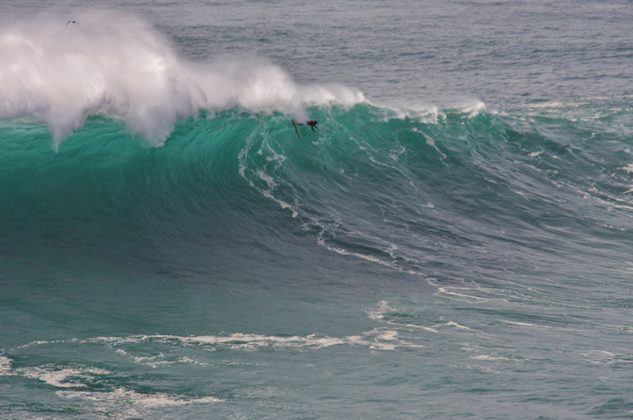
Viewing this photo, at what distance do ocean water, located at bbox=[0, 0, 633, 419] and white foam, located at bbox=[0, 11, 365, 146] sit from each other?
0.23 feet

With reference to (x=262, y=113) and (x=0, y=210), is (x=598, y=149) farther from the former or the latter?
(x=0, y=210)

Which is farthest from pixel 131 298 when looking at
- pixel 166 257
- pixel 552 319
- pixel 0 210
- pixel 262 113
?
pixel 262 113

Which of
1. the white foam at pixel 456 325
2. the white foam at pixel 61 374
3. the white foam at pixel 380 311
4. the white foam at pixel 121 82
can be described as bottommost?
the white foam at pixel 61 374

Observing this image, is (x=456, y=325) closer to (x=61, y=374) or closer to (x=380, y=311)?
(x=380, y=311)

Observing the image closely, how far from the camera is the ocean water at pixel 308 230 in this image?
1566cm

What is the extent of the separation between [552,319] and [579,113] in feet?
54.4

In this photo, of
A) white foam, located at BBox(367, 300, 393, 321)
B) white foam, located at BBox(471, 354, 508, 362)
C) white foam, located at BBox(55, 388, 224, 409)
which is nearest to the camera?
white foam, located at BBox(55, 388, 224, 409)

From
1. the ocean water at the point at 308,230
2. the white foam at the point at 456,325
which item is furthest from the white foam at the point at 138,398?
the white foam at the point at 456,325

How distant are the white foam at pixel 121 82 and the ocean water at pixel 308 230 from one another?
7 cm

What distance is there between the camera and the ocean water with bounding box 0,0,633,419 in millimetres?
15656

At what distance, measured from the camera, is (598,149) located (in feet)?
102

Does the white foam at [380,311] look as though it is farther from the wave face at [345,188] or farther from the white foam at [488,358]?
the white foam at [488,358]

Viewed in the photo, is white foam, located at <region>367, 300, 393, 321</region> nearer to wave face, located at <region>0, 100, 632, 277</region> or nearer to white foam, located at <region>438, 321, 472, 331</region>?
white foam, located at <region>438, 321, 472, 331</region>

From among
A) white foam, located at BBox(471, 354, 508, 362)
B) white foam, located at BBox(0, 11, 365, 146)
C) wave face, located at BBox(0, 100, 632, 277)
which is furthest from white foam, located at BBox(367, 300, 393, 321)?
white foam, located at BBox(0, 11, 365, 146)
